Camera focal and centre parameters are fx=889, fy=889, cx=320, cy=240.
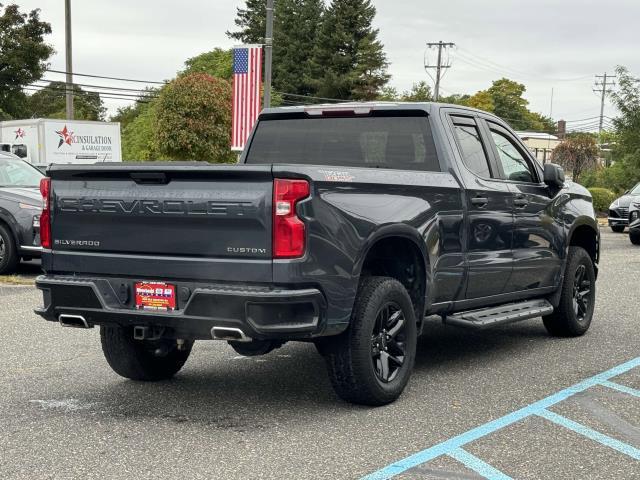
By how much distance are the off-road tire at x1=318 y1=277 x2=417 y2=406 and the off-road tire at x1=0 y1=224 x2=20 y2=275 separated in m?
8.08

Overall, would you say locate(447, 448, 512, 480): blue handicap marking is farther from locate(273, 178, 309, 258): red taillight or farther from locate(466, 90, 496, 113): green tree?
locate(466, 90, 496, 113): green tree

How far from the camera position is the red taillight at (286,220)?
15.9 feet

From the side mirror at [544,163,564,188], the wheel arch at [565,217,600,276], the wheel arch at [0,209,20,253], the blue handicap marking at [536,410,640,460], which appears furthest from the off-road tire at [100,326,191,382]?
the wheel arch at [0,209,20,253]

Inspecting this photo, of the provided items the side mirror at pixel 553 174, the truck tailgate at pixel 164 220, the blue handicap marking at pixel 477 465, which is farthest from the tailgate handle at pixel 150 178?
the side mirror at pixel 553 174

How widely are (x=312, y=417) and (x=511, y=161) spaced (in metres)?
3.18

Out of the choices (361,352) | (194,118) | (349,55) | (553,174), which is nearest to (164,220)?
(361,352)

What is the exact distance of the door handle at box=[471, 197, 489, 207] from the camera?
6.55 meters

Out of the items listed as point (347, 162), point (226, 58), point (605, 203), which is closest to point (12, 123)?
point (605, 203)

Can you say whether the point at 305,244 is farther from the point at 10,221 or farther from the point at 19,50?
the point at 19,50

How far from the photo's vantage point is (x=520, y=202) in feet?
23.7

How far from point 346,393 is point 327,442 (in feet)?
2.12

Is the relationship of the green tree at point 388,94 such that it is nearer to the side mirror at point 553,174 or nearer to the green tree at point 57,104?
the green tree at point 57,104

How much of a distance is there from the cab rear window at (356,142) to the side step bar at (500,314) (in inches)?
43.9

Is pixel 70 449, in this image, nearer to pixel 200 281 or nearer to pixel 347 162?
pixel 200 281
